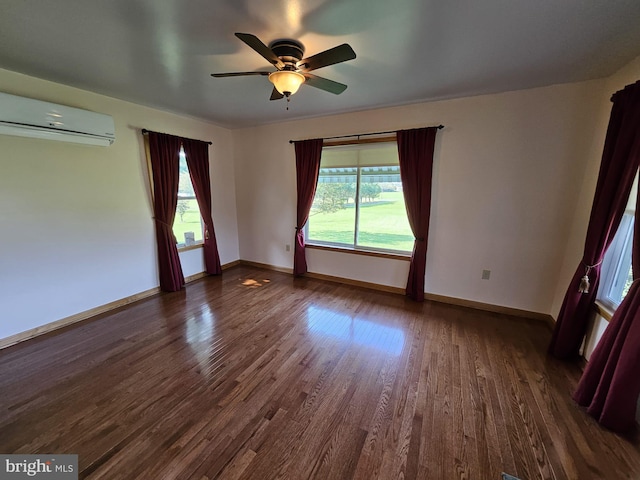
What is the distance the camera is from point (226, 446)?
1.45 m

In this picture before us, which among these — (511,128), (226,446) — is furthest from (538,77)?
(226,446)

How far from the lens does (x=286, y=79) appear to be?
1851 mm

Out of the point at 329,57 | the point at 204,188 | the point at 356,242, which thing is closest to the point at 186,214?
the point at 204,188

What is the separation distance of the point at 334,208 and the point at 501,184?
218 cm

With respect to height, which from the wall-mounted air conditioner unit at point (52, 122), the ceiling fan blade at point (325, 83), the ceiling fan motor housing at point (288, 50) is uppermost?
the ceiling fan motor housing at point (288, 50)

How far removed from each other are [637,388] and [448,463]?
1.22 metres

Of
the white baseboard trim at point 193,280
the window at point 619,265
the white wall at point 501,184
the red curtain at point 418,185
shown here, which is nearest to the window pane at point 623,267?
the window at point 619,265

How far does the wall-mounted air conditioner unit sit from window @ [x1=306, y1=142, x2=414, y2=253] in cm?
270

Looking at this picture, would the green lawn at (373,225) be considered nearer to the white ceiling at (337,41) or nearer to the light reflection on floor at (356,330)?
the light reflection on floor at (356,330)

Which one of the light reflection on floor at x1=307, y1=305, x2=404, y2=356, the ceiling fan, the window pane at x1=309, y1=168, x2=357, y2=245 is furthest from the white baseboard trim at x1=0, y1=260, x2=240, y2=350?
the ceiling fan

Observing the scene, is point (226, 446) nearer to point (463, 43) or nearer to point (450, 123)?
point (463, 43)

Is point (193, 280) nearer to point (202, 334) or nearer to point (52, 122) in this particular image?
point (202, 334)

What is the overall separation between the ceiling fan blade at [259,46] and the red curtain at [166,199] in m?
2.33

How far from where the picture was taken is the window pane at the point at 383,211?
11.4 ft
